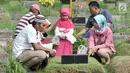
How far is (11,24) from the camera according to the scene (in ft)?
58.4

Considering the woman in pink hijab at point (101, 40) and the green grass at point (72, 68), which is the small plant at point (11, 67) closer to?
the green grass at point (72, 68)

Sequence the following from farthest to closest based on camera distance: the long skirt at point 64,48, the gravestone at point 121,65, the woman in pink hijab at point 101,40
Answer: the long skirt at point 64,48, the woman in pink hijab at point 101,40, the gravestone at point 121,65

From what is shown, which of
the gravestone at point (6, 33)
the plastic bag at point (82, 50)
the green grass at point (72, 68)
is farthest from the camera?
the gravestone at point (6, 33)

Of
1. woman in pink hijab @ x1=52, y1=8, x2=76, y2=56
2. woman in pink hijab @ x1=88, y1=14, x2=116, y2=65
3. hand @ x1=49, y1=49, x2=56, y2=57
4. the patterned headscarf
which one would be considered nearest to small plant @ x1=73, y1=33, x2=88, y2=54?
woman in pink hijab @ x1=52, y1=8, x2=76, y2=56

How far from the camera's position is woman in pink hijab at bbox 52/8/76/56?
40.0 ft

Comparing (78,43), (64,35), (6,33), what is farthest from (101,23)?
(6,33)

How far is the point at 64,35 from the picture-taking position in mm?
12320

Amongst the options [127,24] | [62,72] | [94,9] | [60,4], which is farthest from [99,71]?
[60,4]

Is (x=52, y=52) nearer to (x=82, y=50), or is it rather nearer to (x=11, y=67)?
(x=82, y=50)

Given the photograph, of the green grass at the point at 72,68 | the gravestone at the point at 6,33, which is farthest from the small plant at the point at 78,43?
the gravestone at the point at 6,33

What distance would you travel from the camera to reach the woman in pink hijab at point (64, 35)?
12.2 metres

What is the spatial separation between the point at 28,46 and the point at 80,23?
252 inches

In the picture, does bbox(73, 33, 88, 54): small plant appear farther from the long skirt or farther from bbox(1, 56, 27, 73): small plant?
bbox(1, 56, 27, 73): small plant

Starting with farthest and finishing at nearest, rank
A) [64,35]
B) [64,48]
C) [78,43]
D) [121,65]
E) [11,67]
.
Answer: [78,43] < [64,35] < [64,48] < [121,65] < [11,67]
